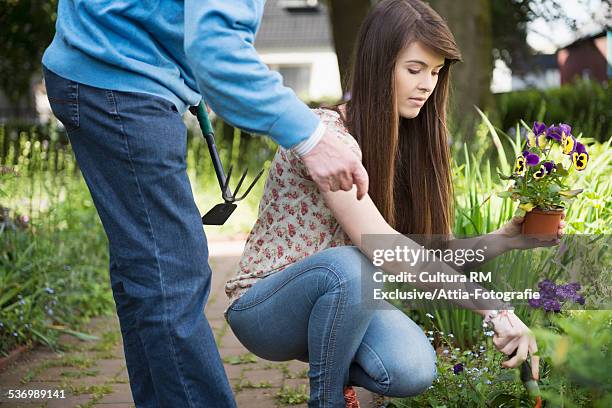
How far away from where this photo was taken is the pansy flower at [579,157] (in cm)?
235

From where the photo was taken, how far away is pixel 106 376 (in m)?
3.39

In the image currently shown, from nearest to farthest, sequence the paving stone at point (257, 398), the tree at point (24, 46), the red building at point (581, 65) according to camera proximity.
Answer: the paving stone at point (257, 398) → the tree at point (24, 46) → the red building at point (581, 65)

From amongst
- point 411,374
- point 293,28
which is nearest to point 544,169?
point 411,374

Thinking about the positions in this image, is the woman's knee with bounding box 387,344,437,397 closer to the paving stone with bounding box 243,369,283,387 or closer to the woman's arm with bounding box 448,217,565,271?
the woman's arm with bounding box 448,217,565,271

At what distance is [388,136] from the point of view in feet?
7.50

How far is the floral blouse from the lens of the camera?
2281 mm

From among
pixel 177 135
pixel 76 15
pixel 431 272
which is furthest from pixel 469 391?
pixel 76 15

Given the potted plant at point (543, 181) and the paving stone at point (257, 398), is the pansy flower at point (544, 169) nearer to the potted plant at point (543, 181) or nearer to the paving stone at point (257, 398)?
the potted plant at point (543, 181)

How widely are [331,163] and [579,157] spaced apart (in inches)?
36.7

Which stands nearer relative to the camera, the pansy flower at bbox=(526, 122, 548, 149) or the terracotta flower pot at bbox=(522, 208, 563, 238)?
the terracotta flower pot at bbox=(522, 208, 563, 238)

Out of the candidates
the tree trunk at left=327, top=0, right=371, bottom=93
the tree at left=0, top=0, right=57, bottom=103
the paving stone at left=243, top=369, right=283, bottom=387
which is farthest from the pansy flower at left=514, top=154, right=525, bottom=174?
the tree at left=0, top=0, right=57, bottom=103

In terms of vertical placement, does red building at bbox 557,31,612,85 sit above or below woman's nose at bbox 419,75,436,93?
below

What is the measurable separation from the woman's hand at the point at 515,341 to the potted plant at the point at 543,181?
0.42 metres

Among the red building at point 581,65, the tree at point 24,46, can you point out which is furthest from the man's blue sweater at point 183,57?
the red building at point 581,65
